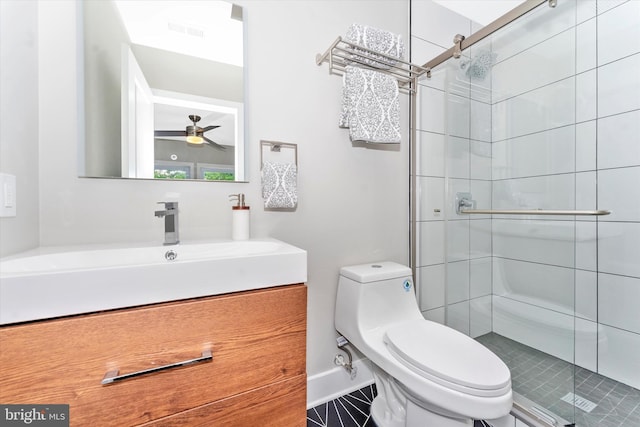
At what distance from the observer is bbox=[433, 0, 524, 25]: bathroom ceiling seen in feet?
5.23

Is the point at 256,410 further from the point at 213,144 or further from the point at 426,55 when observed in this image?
the point at 426,55

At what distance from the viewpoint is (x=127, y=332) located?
1.94 feet

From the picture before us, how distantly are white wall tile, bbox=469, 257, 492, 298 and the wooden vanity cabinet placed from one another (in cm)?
127

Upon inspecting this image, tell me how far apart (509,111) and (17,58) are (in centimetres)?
203

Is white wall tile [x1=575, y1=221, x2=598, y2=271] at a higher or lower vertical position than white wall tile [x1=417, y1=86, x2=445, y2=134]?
lower

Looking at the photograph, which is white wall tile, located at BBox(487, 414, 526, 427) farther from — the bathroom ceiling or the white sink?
the bathroom ceiling

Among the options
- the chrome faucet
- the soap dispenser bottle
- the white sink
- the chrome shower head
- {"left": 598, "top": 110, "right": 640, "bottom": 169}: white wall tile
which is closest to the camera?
the white sink

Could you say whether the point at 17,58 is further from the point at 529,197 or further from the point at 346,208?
the point at 529,197

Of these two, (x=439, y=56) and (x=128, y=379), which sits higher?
(x=439, y=56)

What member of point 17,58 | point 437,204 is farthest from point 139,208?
point 437,204

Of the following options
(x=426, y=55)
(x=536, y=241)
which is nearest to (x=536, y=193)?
(x=536, y=241)

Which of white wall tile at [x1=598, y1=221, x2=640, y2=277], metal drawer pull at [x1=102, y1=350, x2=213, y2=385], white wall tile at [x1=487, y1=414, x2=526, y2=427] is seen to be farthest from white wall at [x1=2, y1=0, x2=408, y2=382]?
white wall tile at [x1=598, y1=221, x2=640, y2=277]

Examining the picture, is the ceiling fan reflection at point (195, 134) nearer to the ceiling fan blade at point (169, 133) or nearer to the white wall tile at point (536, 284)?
the ceiling fan blade at point (169, 133)

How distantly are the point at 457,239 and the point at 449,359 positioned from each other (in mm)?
860
